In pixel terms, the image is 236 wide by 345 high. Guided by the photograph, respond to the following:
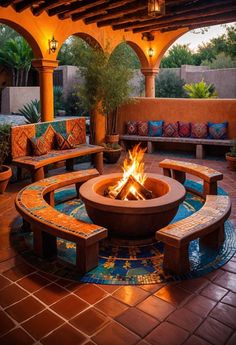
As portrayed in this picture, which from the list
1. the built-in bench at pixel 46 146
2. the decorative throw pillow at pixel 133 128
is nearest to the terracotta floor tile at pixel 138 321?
the built-in bench at pixel 46 146

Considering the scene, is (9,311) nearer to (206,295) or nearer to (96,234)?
(96,234)

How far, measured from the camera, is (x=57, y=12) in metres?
8.27

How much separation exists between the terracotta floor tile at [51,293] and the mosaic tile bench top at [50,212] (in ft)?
1.70

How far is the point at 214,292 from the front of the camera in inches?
127

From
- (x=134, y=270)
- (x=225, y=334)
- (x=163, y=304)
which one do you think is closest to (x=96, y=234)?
(x=134, y=270)

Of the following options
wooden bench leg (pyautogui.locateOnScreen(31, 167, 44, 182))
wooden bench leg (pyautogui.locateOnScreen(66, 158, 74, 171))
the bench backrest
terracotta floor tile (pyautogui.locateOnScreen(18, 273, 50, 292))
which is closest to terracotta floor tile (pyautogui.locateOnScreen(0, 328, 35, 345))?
terracotta floor tile (pyautogui.locateOnScreen(18, 273, 50, 292))

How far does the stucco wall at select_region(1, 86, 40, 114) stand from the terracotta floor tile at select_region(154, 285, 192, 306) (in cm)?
1764

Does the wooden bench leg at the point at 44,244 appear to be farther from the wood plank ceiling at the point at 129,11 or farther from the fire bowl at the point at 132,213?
the wood plank ceiling at the point at 129,11

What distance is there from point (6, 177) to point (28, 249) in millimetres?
2336

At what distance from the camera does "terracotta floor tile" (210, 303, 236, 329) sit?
110 inches

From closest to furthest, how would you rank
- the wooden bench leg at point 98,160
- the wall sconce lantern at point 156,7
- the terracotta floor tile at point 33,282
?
the terracotta floor tile at point 33,282
the wall sconce lantern at point 156,7
the wooden bench leg at point 98,160

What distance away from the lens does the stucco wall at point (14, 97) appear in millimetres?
19141

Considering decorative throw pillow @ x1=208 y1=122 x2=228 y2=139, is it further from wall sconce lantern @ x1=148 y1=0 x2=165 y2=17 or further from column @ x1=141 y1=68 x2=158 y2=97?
wall sconce lantern @ x1=148 y1=0 x2=165 y2=17

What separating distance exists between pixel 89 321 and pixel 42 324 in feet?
1.22
